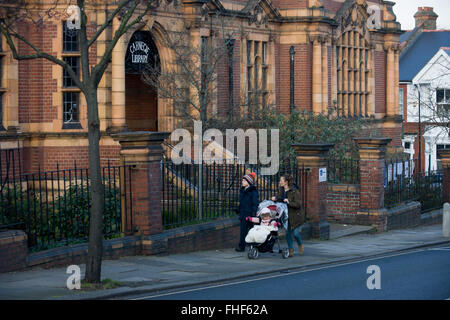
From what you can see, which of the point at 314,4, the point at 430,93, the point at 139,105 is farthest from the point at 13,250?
the point at 430,93

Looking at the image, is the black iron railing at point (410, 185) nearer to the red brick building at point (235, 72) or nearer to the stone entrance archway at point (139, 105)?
the red brick building at point (235, 72)

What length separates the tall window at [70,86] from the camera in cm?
2227

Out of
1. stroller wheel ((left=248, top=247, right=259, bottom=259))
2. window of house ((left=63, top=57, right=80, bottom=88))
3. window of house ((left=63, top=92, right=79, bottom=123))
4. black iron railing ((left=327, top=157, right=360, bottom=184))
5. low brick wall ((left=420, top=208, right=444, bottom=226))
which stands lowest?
low brick wall ((left=420, top=208, right=444, bottom=226))

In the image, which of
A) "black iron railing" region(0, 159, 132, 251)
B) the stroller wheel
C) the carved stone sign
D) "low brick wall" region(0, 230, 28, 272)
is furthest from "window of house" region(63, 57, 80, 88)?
"low brick wall" region(0, 230, 28, 272)

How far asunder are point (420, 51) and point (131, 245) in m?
39.1

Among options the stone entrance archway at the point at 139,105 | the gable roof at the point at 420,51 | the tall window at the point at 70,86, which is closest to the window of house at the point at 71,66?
the tall window at the point at 70,86

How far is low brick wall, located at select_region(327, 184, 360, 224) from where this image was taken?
2345cm

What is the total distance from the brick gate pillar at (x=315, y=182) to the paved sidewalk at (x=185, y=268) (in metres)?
0.41

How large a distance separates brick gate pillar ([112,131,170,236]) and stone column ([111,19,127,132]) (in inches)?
249

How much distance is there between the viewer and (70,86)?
22359mm

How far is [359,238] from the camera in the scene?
21547 millimetres

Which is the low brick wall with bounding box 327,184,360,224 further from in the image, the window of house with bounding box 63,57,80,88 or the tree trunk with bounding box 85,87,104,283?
the tree trunk with bounding box 85,87,104,283
